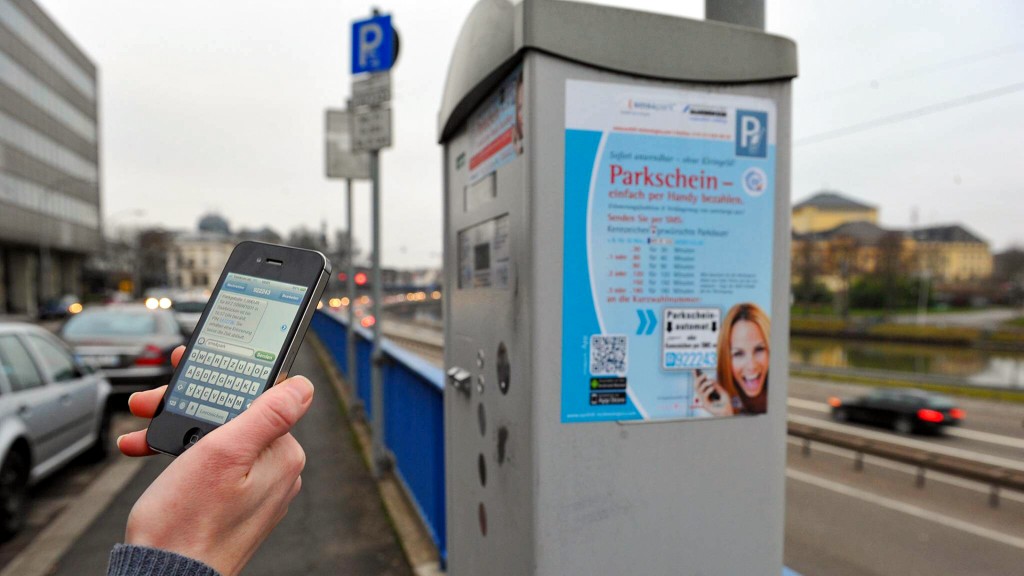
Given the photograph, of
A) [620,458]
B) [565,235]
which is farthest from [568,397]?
[565,235]

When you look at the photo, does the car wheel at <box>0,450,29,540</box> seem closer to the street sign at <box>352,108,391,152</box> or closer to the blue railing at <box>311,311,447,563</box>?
the blue railing at <box>311,311,447,563</box>

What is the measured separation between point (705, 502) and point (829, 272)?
220 feet

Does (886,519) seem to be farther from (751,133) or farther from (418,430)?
(751,133)

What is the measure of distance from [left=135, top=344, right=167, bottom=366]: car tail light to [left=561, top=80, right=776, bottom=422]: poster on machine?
31.3ft

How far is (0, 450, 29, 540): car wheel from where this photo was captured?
4.77 meters

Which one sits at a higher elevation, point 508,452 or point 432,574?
point 508,452

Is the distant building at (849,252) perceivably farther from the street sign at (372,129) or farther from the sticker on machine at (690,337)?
the sticker on machine at (690,337)

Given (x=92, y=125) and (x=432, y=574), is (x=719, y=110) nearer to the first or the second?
(x=432, y=574)

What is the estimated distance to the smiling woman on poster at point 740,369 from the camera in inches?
73.4

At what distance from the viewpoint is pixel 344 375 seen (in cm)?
1339

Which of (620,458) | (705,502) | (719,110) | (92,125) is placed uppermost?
(92,125)

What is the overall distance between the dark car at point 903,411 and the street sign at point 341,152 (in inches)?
664

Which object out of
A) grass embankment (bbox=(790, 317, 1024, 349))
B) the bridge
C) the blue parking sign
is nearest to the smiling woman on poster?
the bridge

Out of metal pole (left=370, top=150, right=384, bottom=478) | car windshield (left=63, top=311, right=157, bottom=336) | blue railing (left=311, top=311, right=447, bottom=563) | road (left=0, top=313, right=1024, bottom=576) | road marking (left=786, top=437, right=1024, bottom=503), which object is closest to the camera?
blue railing (left=311, top=311, right=447, bottom=563)
